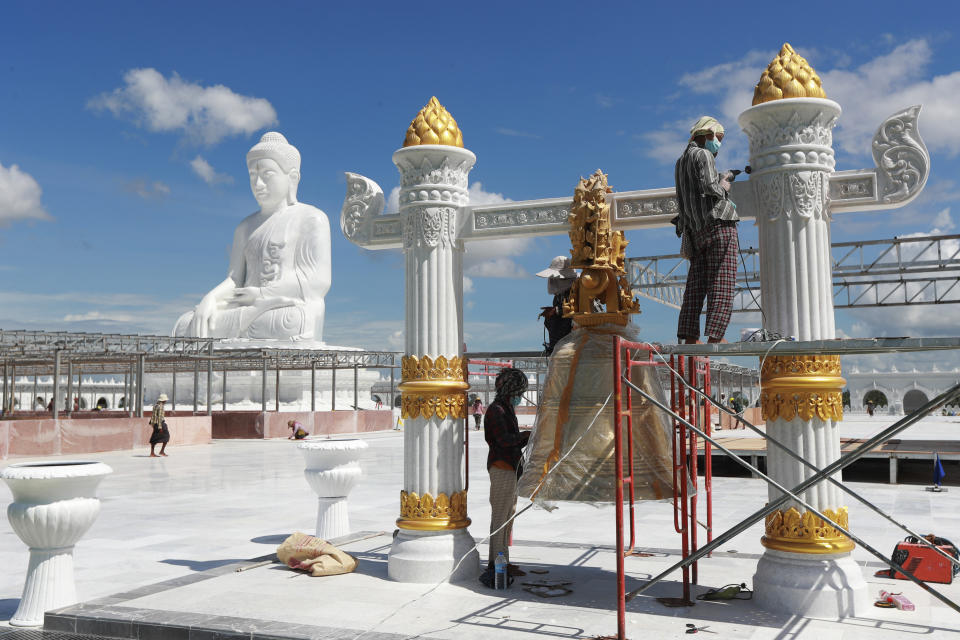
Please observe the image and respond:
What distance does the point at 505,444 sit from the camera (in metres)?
6.83

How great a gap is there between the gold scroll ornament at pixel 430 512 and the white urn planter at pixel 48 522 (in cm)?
253

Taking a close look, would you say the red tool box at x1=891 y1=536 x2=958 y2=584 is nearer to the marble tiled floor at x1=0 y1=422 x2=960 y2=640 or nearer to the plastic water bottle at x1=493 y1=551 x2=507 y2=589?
the marble tiled floor at x1=0 y1=422 x2=960 y2=640

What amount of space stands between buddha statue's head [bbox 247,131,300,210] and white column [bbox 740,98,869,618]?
30313mm

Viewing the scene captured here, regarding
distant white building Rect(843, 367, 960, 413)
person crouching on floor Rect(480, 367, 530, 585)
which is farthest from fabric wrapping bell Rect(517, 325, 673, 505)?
distant white building Rect(843, 367, 960, 413)

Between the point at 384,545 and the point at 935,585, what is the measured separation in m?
5.24

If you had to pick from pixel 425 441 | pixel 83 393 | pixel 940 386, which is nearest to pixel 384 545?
pixel 425 441

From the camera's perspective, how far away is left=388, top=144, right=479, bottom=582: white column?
6.95 metres

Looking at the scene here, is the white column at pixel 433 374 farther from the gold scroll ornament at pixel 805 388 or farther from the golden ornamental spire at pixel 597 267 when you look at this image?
the gold scroll ornament at pixel 805 388

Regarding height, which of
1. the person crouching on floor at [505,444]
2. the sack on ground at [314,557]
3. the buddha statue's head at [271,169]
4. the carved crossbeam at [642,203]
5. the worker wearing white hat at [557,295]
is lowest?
the sack on ground at [314,557]

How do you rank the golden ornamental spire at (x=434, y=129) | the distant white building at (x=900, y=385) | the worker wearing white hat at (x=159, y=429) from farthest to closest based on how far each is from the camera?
1. the distant white building at (x=900, y=385)
2. the worker wearing white hat at (x=159, y=429)
3. the golden ornamental spire at (x=434, y=129)

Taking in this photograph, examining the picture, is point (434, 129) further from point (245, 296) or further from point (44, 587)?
point (245, 296)

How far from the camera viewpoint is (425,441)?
23.3 feet

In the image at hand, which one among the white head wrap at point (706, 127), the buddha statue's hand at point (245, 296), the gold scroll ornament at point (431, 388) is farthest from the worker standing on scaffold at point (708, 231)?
the buddha statue's hand at point (245, 296)

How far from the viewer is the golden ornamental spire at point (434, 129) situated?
7363mm
